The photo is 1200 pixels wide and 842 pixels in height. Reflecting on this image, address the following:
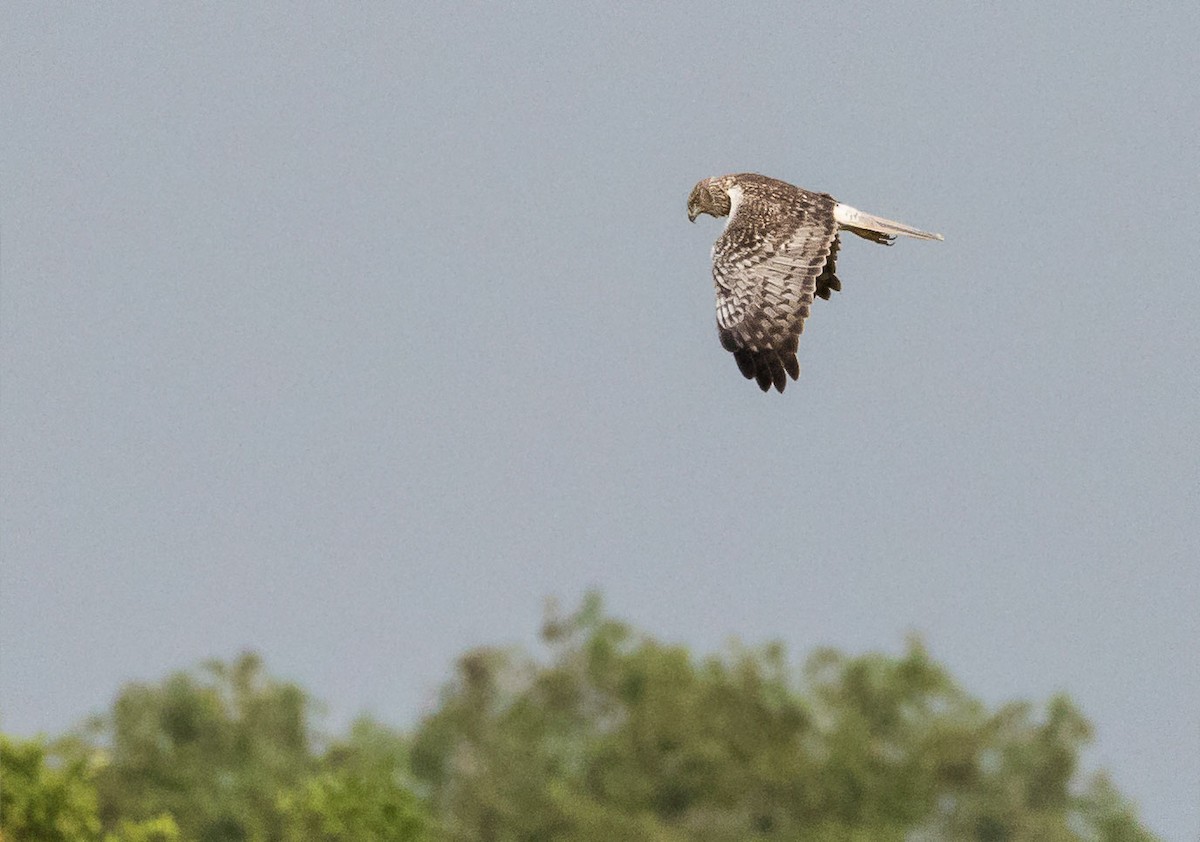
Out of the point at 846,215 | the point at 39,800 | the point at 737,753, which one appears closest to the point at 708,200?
the point at 846,215

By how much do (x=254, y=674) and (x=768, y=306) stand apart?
47.7m

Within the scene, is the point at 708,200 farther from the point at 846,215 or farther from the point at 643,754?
the point at 643,754

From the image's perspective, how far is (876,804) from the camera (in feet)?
196

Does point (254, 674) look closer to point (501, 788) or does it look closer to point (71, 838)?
point (501, 788)

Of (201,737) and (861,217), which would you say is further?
(201,737)

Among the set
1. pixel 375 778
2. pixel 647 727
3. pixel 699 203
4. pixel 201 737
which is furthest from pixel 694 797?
pixel 699 203

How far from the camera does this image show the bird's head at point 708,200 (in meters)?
22.2

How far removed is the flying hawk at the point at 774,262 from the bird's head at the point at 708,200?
0.74 m

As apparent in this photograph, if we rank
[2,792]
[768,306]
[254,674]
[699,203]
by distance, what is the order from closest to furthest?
[768,306], [699,203], [2,792], [254,674]

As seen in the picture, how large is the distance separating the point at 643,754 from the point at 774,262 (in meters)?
39.8

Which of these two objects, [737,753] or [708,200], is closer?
[708,200]

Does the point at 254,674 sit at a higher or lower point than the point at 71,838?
higher

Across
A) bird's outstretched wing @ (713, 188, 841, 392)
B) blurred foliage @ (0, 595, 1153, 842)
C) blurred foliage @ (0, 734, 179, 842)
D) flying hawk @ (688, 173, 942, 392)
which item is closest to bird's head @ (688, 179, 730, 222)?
flying hawk @ (688, 173, 942, 392)

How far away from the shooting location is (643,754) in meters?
58.9
